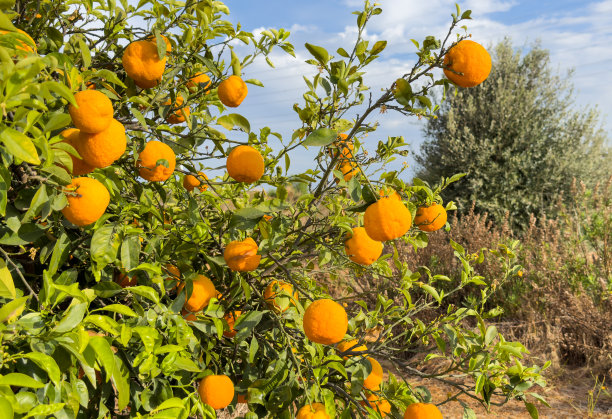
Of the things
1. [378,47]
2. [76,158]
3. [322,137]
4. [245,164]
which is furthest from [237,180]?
[378,47]

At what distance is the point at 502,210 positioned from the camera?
763 cm

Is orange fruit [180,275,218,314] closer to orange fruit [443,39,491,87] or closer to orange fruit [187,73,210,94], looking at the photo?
orange fruit [187,73,210,94]

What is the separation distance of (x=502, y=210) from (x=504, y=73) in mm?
2611

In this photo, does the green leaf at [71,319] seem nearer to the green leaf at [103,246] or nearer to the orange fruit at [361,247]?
the green leaf at [103,246]

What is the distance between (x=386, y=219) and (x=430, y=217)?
43 cm

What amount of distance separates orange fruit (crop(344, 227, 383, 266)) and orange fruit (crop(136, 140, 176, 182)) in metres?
0.57

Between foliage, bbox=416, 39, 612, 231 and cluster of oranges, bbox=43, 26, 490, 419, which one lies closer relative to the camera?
cluster of oranges, bbox=43, 26, 490, 419

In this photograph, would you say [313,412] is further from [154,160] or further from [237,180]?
[154,160]

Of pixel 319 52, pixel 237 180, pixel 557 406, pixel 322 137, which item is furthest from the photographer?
pixel 557 406

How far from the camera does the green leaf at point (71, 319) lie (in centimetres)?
102

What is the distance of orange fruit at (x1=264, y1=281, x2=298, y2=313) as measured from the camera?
5.18 ft

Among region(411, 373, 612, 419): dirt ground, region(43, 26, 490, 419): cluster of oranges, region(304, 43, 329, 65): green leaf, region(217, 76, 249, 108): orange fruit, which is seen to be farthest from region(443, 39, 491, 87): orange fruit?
region(411, 373, 612, 419): dirt ground

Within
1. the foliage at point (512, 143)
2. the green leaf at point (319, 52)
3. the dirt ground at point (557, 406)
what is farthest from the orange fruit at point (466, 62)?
the foliage at point (512, 143)

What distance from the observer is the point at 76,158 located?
1.22 metres
